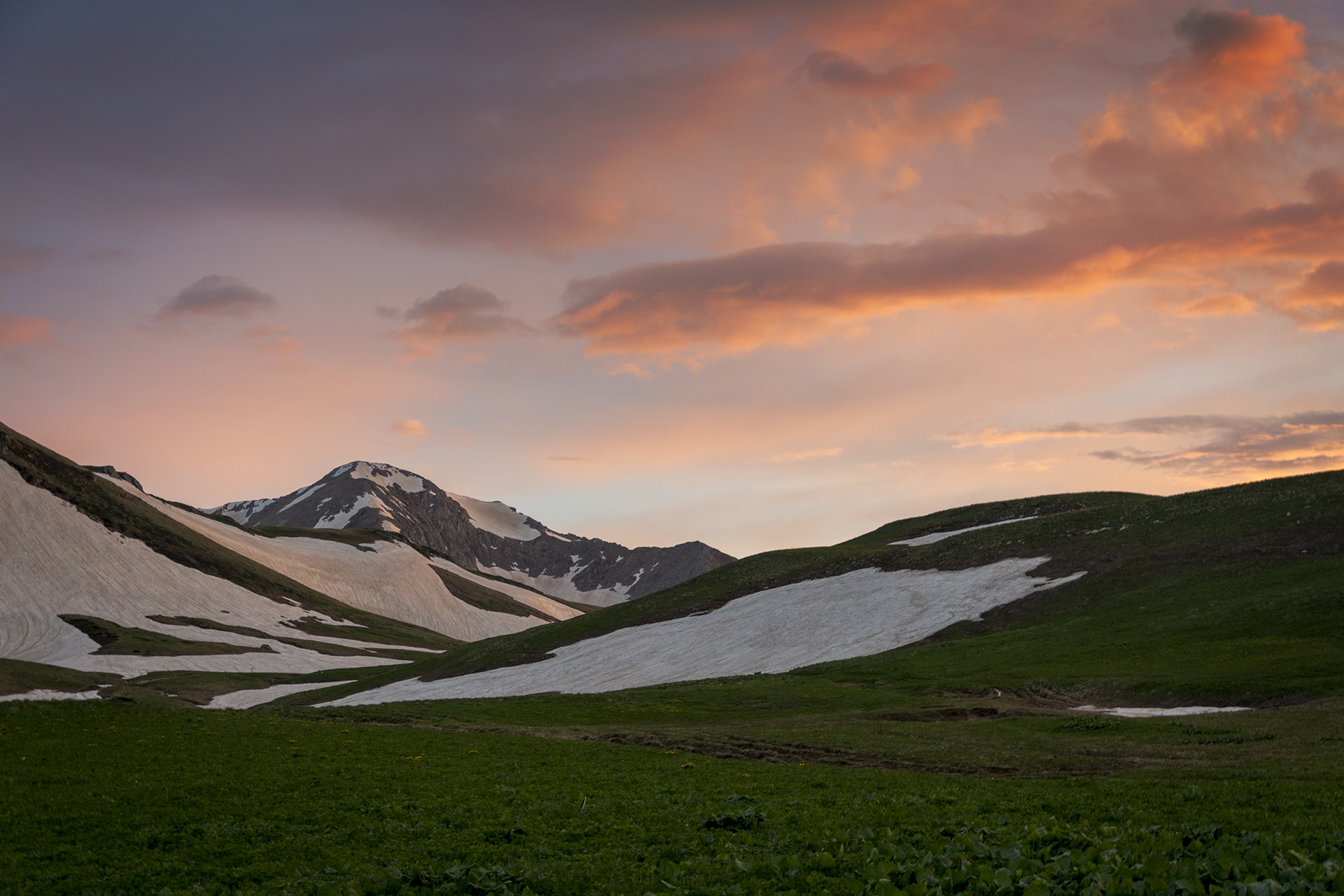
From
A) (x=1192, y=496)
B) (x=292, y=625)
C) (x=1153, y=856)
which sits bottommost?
(x=292, y=625)

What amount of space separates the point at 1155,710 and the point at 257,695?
292 ft

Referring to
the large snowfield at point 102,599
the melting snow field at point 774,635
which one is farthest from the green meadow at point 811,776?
the large snowfield at point 102,599

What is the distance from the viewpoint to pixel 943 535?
9944cm

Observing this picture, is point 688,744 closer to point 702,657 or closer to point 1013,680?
point 1013,680

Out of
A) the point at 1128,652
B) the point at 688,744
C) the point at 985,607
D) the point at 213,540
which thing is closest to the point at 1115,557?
the point at 985,607

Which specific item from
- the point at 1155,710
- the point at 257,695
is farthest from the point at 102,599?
the point at 1155,710

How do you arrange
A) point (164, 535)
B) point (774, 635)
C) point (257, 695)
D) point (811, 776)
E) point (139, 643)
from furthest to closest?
point (164, 535), point (139, 643), point (257, 695), point (774, 635), point (811, 776)

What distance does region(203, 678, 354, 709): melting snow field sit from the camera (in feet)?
270

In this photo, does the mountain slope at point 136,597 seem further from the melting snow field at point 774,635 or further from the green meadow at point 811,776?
the green meadow at point 811,776

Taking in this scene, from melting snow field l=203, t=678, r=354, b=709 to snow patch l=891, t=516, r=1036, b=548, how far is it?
232 ft

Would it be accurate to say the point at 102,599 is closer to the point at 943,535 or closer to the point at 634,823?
the point at 943,535

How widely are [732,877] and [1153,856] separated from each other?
22.4ft

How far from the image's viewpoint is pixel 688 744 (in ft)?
113

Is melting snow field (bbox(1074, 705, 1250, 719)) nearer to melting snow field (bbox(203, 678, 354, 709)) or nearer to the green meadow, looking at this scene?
the green meadow
